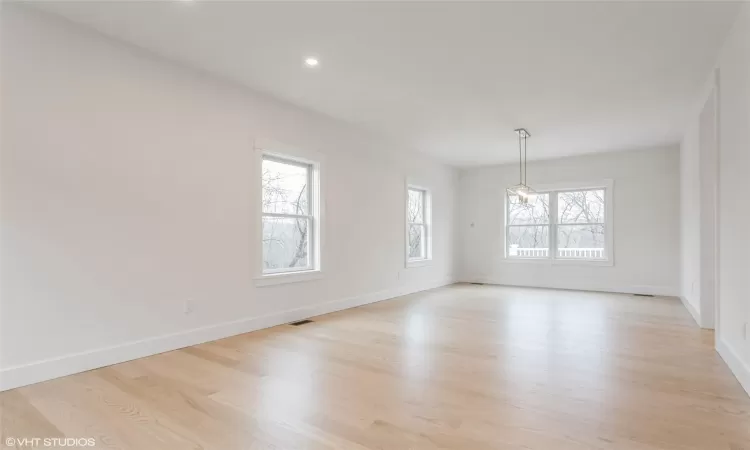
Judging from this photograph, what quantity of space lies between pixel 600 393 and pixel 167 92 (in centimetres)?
399

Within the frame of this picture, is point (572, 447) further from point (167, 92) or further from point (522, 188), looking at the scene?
point (522, 188)

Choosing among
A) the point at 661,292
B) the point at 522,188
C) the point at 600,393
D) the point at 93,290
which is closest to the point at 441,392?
the point at 600,393

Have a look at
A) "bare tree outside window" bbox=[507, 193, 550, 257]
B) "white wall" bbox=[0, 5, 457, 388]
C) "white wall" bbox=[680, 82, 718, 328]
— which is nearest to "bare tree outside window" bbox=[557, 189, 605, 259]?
"bare tree outside window" bbox=[507, 193, 550, 257]

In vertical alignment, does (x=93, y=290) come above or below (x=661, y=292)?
above

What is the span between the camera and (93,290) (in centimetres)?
305

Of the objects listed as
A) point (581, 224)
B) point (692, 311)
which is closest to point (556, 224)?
point (581, 224)

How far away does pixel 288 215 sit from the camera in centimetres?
483

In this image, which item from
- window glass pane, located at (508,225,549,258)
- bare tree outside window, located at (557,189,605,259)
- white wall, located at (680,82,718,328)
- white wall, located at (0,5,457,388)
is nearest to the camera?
white wall, located at (0,5,457,388)

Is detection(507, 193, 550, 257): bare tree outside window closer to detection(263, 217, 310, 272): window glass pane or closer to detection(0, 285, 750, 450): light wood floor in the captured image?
detection(0, 285, 750, 450): light wood floor

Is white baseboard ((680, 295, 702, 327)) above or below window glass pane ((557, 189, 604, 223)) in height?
below

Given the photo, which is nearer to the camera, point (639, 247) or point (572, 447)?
point (572, 447)

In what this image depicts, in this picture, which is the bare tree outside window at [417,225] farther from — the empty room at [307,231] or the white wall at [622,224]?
the empty room at [307,231]

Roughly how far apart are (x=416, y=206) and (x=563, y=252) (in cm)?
295

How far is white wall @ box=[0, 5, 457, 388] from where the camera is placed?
272cm
